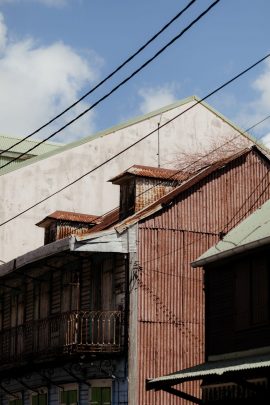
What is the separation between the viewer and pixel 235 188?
2933cm

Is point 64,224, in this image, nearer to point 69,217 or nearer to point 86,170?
point 69,217

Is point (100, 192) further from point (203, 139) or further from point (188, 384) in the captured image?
point (188, 384)

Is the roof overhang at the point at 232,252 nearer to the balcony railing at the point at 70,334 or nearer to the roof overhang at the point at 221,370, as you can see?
the roof overhang at the point at 221,370

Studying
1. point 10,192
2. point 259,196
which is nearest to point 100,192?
point 10,192

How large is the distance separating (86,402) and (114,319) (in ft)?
10.1

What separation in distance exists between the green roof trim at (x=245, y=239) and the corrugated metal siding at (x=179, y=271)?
3.64m

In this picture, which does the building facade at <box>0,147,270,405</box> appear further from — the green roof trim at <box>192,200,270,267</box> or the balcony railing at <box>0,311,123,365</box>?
the green roof trim at <box>192,200,270,267</box>

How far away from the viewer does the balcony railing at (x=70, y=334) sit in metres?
26.6

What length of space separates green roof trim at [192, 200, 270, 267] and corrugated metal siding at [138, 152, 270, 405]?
11.9ft

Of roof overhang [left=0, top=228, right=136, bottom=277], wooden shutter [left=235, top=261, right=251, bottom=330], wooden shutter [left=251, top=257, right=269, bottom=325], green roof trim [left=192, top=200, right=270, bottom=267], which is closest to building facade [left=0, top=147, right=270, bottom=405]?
roof overhang [left=0, top=228, right=136, bottom=277]

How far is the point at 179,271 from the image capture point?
1089 inches

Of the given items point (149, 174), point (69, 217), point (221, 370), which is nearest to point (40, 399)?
point (69, 217)

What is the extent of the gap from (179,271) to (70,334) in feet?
12.2

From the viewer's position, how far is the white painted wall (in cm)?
3734
